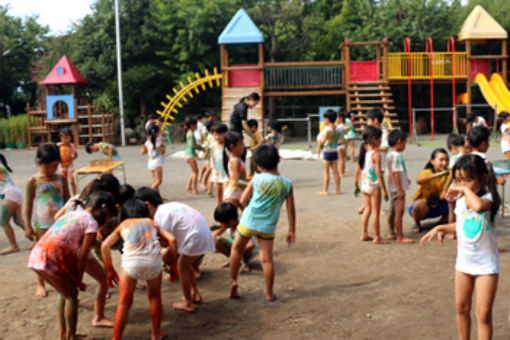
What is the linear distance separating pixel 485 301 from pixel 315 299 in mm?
1817

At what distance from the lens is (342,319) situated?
179 inches

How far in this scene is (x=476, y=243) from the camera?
357 cm

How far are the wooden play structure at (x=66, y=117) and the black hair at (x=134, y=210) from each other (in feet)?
68.7

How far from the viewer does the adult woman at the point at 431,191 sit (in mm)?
6832

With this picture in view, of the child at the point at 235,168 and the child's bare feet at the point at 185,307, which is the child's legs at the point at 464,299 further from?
the child at the point at 235,168

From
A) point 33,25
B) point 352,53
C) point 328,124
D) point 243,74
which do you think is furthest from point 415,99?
point 33,25

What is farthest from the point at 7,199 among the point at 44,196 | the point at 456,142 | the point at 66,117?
the point at 66,117

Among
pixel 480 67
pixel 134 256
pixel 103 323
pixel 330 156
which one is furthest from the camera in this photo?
pixel 480 67

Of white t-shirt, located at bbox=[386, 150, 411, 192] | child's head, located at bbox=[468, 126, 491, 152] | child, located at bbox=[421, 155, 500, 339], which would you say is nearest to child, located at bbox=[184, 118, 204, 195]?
white t-shirt, located at bbox=[386, 150, 411, 192]

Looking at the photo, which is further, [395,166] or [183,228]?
[395,166]

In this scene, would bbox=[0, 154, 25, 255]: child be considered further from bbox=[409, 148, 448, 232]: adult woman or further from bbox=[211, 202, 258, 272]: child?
bbox=[409, 148, 448, 232]: adult woman

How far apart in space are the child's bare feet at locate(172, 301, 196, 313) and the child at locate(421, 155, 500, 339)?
7.14 ft

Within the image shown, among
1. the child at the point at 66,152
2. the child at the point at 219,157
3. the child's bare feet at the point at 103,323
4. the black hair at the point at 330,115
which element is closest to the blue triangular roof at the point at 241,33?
the black hair at the point at 330,115

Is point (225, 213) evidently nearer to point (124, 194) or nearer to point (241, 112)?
point (124, 194)
